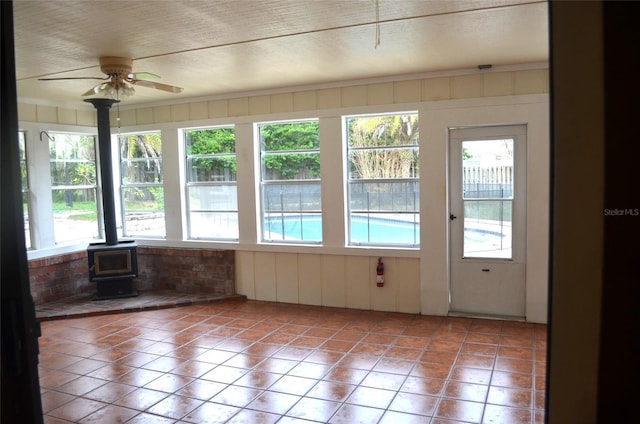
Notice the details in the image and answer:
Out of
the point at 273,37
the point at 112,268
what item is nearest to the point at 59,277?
the point at 112,268

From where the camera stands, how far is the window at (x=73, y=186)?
21.2ft

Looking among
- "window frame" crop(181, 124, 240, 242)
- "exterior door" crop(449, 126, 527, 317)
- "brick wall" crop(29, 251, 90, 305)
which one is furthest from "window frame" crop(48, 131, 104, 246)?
"exterior door" crop(449, 126, 527, 317)

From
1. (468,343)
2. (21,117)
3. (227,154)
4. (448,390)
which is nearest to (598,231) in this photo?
(448,390)

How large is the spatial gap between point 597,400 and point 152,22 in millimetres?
3307

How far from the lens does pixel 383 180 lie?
18.1 feet

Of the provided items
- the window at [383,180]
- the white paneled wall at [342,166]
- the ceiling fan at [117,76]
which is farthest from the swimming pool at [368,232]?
the ceiling fan at [117,76]

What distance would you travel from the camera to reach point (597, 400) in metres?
1.05

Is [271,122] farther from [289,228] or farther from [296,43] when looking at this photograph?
[296,43]

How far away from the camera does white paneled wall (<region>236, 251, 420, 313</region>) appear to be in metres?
5.44

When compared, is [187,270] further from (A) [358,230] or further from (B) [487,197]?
(B) [487,197]

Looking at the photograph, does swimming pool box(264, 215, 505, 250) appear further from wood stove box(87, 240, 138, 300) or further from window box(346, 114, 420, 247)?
wood stove box(87, 240, 138, 300)

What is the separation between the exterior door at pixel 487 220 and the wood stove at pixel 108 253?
417cm

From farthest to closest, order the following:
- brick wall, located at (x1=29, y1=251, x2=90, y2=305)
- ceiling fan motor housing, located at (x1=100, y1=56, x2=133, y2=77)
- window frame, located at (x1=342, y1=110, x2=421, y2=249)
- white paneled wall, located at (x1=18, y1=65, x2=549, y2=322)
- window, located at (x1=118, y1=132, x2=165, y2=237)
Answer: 1. window, located at (x1=118, y1=132, x2=165, y2=237)
2. brick wall, located at (x1=29, y1=251, x2=90, y2=305)
3. window frame, located at (x1=342, y1=110, x2=421, y2=249)
4. white paneled wall, located at (x1=18, y1=65, x2=549, y2=322)
5. ceiling fan motor housing, located at (x1=100, y1=56, x2=133, y2=77)

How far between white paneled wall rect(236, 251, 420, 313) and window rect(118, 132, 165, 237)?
62.5 inches
